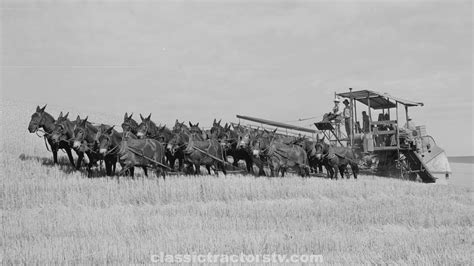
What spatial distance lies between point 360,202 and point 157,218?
20.5 ft

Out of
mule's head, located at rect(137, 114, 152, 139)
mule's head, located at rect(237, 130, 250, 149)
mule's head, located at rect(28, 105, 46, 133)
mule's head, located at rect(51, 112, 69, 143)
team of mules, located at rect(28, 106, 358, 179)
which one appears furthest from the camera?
mule's head, located at rect(237, 130, 250, 149)

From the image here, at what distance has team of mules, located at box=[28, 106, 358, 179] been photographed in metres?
17.0

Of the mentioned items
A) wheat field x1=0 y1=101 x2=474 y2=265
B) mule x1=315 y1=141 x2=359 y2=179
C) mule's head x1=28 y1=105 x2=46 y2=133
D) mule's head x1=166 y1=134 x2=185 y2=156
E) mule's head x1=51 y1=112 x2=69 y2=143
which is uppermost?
mule's head x1=28 y1=105 x2=46 y2=133

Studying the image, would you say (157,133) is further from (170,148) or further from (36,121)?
(36,121)

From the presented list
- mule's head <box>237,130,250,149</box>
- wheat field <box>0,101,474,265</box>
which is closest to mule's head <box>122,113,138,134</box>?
wheat field <box>0,101,474,265</box>

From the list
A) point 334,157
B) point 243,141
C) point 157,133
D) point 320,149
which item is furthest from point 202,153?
point 334,157

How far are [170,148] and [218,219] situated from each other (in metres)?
7.93

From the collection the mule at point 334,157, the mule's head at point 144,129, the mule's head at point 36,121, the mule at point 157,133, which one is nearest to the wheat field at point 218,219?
the mule's head at point 36,121

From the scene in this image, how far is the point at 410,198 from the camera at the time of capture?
15477 mm

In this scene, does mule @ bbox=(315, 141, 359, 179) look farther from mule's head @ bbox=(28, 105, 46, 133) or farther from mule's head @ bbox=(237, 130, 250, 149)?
mule's head @ bbox=(28, 105, 46, 133)

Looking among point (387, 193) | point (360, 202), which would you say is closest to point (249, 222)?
point (360, 202)

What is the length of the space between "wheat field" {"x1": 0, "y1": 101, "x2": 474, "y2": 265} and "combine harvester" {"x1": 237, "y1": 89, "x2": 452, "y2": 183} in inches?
251

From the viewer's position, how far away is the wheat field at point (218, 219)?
7988 millimetres

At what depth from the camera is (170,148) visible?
18.6 m
